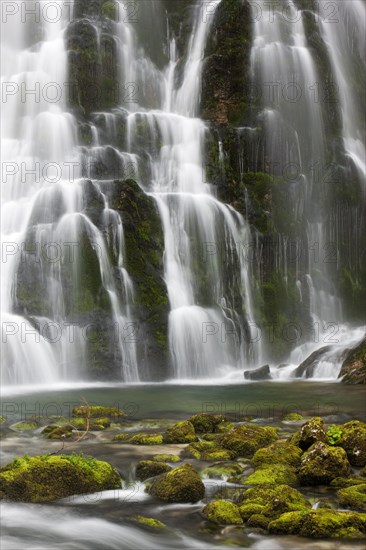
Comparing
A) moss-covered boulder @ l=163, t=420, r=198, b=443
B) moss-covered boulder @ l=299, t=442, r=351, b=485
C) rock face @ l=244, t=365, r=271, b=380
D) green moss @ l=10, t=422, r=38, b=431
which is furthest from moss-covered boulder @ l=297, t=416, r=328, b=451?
rock face @ l=244, t=365, r=271, b=380

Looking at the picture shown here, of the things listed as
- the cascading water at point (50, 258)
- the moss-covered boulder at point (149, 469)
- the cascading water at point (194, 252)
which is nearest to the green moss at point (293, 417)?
the moss-covered boulder at point (149, 469)

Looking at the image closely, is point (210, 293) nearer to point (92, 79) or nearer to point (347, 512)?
point (92, 79)

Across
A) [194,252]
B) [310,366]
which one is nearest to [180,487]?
[310,366]

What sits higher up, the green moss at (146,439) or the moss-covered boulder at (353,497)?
the green moss at (146,439)

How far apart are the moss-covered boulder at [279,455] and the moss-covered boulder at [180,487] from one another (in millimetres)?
1218

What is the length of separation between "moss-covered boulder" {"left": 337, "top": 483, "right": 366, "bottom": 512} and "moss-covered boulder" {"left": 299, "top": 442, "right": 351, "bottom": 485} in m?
0.48

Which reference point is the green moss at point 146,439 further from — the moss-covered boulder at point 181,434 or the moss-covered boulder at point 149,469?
the moss-covered boulder at point 149,469

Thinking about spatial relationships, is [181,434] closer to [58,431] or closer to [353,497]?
[58,431]

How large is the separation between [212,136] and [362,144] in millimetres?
9799

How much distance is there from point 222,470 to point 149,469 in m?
0.97

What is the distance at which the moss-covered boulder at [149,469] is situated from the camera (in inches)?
316

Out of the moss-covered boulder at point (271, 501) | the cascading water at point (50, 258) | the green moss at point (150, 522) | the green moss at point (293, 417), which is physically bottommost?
the green moss at point (150, 522)

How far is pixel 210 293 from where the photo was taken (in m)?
24.5

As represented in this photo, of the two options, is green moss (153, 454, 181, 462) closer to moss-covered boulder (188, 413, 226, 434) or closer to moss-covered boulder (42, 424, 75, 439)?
moss-covered boulder (188, 413, 226, 434)
